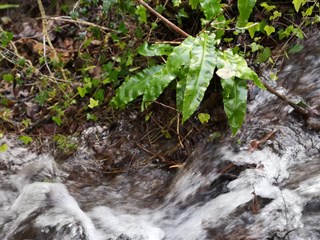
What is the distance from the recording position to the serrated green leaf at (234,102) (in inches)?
84.6

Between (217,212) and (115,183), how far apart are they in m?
0.87

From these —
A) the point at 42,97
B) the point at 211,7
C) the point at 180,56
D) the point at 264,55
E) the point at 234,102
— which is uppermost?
the point at 211,7

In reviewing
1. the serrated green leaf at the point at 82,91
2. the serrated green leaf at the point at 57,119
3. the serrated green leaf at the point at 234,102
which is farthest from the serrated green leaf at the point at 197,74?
the serrated green leaf at the point at 57,119

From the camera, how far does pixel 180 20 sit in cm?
288

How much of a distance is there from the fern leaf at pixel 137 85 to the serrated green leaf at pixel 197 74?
355 mm

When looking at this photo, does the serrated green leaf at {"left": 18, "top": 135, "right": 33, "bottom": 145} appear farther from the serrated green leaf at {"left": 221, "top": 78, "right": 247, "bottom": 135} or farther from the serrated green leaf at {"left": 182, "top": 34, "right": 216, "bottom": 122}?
the serrated green leaf at {"left": 221, "top": 78, "right": 247, "bottom": 135}

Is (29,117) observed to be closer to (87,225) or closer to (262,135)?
(87,225)

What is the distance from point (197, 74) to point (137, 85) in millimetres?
510

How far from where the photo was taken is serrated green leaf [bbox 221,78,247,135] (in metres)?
2.15

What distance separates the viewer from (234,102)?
216cm

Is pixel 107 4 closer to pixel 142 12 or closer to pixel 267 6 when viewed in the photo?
pixel 142 12

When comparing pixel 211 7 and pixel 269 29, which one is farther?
pixel 269 29

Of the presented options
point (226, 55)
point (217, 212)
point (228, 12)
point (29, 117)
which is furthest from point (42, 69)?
point (217, 212)

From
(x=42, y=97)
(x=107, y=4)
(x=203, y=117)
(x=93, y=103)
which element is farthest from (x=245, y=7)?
(x=42, y=97)
